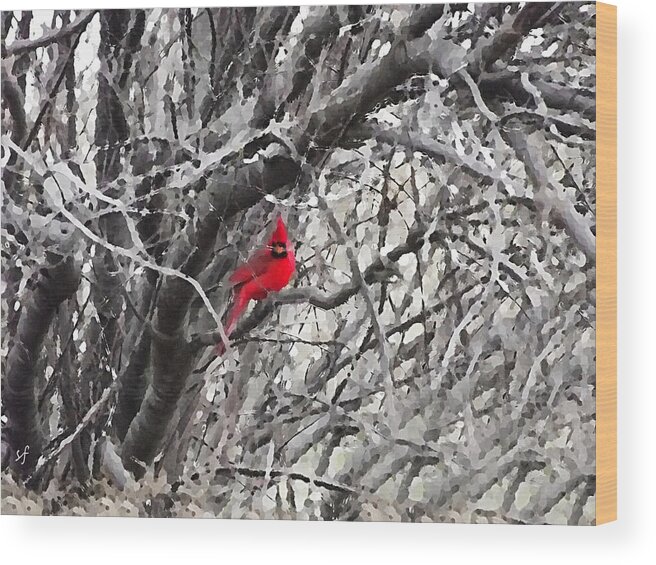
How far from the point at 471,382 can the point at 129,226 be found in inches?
35.1

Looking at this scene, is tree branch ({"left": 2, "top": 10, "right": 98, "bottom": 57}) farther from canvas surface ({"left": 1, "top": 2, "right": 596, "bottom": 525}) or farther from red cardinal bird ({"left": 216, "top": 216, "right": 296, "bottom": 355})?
red cardinal bird ({"left": 216, "top": 216, "right": 296, "bottom": 355})

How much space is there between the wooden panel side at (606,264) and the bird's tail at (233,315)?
83cm

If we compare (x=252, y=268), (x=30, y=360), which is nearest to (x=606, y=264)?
(x=252, y=268)

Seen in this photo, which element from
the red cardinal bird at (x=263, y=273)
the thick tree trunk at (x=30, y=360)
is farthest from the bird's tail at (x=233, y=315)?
the thick tree trunk at (x=30, y=360)

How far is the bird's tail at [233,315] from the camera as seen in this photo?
2.97 meters

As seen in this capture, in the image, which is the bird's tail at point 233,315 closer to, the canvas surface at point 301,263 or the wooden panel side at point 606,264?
the canvas surface at point 301,263

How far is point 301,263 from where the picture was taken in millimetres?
2949

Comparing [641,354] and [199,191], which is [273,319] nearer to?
[199,191]

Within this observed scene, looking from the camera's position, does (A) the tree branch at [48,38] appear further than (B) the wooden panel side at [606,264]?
Yes

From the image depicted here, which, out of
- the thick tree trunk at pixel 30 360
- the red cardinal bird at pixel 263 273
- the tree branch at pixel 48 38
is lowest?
the thick tree trunk at pixel 30 360

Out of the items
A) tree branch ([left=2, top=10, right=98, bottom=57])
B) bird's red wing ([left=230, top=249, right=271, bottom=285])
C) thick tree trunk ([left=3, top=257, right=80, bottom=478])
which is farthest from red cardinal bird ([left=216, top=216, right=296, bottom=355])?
tree branch ([left=2, top=10, right=98, bottom=57])

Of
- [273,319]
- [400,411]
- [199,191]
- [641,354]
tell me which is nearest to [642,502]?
[641,354]

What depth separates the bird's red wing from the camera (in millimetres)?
2951

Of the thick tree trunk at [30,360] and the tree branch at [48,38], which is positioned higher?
the tree branch at [48,38]
